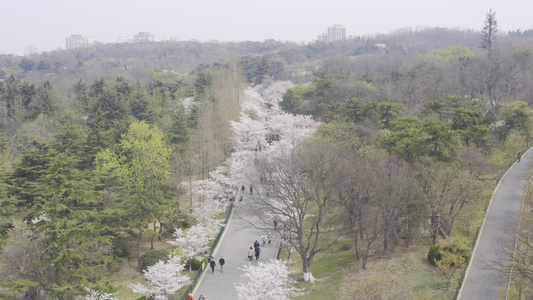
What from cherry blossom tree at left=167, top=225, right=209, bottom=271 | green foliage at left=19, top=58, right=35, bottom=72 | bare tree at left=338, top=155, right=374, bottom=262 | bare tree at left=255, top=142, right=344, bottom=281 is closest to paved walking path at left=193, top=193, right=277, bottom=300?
cherry blossom tree at left=167, top=225, right=209, bottom=271

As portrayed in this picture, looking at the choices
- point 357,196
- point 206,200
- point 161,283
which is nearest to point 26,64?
point 206,200

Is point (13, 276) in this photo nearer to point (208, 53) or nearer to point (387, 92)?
point (387, 92)

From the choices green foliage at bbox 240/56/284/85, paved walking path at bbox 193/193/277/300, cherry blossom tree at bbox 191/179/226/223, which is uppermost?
green foliage at bbox 240/56/284/85

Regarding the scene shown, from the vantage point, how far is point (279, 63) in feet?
308

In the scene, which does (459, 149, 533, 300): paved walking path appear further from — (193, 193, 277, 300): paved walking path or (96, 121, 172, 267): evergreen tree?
(96, 121, 172, 267): evergreen tree

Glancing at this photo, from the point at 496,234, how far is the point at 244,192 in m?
18.5

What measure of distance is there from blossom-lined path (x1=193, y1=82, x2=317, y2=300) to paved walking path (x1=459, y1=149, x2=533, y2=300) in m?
10.1

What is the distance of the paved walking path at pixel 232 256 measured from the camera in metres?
20.4

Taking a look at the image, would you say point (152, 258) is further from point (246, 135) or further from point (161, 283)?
point (246, 135)

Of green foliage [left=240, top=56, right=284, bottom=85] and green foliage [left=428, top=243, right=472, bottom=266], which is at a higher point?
green foliage [left=240, top=56, right=284, bottom=85]

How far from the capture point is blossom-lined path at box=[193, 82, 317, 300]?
21.4 meters

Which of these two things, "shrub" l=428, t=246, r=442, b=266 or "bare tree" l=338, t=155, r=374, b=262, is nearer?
"shrub" l=428, t=246, r=442, b=266

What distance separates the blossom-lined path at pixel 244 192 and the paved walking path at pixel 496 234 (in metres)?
10.1

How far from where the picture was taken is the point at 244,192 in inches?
1372
